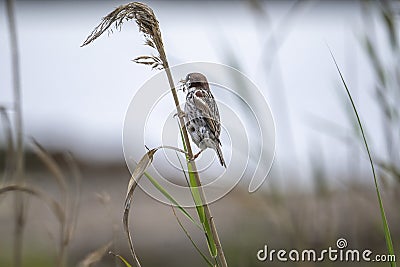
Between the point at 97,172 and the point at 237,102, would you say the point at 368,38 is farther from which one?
the point at 97,172

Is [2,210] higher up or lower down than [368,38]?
higher up

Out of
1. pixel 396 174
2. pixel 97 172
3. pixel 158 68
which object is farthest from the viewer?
pixel 97 172

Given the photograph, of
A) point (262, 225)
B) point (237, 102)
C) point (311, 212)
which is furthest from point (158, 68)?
point (262, 225)

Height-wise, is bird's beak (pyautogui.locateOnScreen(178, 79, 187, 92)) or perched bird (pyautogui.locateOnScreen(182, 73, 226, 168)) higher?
bird's beak (pyautogui.locateOnScreen(178, 79, 187, 92))

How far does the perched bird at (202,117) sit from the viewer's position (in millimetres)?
496

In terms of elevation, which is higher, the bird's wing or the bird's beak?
the bird's beak

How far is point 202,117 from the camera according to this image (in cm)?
50

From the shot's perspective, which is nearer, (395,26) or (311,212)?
(395,26)

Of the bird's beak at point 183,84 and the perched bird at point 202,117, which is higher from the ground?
the bird's beak at point 183,84

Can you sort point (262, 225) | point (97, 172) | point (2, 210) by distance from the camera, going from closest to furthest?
point (262, 225), point (2, 210), point (97, 172)

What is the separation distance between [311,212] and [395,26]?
65cm

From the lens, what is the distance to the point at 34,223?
73.5 inches

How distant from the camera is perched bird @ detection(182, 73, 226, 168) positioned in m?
0.50

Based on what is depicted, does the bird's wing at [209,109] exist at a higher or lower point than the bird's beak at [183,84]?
lower
